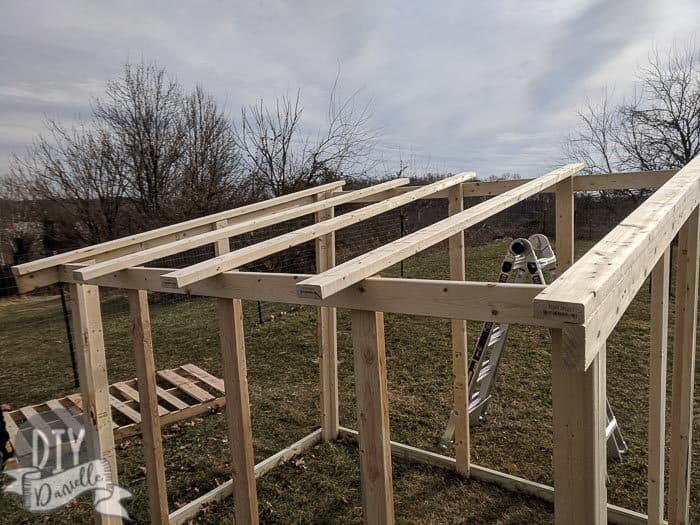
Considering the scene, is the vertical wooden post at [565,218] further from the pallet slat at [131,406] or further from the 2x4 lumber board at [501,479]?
the pallet slat at [131,406]

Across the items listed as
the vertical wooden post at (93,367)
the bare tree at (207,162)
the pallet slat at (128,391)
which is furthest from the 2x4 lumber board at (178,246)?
the bare tree at (207,162)

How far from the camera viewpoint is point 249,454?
1788 mm

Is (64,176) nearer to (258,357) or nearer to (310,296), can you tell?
(258,357)

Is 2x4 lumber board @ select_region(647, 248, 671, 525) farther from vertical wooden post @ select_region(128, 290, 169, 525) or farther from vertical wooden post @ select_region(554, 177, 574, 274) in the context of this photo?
vertical wooden post @ select_region(128, 290, 169, 525)

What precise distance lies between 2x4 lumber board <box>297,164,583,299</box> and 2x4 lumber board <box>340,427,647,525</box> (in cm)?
192

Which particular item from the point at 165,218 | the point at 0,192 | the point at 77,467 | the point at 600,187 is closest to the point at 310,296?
the point at 600,187

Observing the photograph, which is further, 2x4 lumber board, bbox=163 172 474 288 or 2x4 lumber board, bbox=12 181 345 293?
2x4 lumber board, bbox=12 181 345 293

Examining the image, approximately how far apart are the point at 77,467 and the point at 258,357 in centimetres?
294

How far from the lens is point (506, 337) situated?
3.50 metres

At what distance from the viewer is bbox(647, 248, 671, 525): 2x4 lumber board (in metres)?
1.92

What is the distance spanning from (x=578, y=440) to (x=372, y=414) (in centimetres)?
57

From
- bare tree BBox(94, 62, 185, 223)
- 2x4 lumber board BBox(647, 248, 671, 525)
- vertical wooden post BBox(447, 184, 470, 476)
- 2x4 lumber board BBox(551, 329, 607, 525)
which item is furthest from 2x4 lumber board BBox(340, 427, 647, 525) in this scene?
bare tree BBox(94, 62, 185, 223)

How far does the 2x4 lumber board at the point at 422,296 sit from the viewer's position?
1.12 metres

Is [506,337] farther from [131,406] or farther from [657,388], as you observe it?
[131,406]
